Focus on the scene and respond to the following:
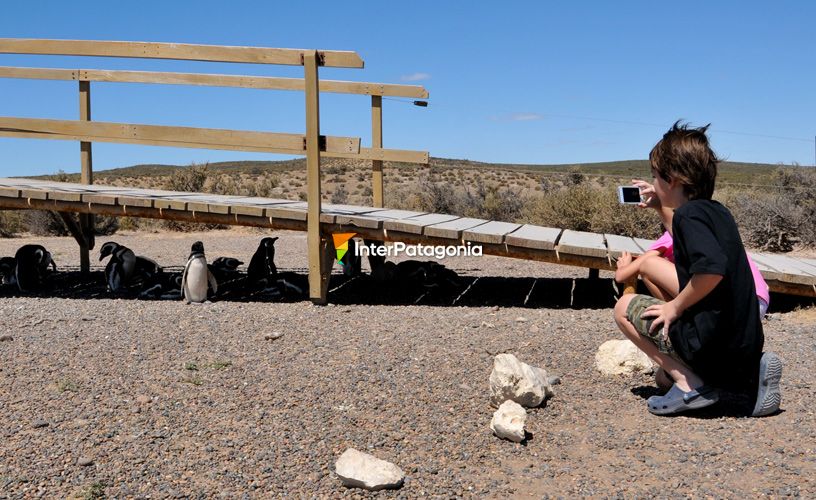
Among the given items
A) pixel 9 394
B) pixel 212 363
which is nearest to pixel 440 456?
pixel 212 363

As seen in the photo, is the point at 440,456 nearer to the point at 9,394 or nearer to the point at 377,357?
the point at 377,357

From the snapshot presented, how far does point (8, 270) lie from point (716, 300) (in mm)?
7702

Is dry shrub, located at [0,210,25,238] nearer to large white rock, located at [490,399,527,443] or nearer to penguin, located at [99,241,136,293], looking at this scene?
penguin, located at [99,241,136,293]

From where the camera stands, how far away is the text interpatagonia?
23.6 ft

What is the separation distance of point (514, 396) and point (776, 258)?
15.9ft

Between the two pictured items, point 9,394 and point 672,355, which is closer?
point 672,355

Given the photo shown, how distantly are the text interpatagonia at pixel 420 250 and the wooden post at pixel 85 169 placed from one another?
350 cm

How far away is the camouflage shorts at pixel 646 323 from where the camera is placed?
11.8 feet

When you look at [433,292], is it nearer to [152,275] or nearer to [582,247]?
[582,247]

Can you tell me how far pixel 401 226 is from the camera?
23.0 ft

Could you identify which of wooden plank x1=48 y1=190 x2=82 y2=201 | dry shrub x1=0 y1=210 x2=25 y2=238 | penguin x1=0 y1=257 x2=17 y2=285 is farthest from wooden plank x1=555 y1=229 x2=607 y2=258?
dry shrub x1=0 y1=210 x2=25 y2=238

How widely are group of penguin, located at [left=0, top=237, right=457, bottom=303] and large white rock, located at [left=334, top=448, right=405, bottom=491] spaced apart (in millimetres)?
4511

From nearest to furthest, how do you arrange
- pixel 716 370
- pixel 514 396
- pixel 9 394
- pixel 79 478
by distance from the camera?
pixel 79 478
pixel 716 370
pixel 514 396
pixel 9 394

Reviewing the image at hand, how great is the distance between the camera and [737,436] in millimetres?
3455
